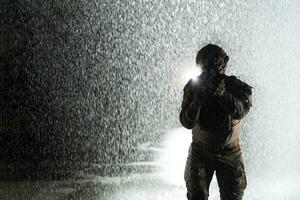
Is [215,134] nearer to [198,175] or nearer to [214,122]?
[214,122]

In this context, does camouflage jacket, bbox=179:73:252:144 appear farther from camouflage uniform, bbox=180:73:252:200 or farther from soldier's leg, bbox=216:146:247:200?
soldier's leg, bbox=216:146:247:200

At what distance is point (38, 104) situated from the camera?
14477 mm

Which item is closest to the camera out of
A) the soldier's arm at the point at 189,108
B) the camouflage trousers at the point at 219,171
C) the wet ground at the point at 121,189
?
the soldier's arm at the point at 189,108

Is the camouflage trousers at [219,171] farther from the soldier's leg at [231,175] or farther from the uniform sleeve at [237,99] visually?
the uniform sleeve at [237,99]

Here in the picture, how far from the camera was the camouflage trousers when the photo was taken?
3457 mm

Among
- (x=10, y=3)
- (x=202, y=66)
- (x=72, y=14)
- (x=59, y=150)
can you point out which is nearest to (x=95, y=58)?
(x=72, y=14)

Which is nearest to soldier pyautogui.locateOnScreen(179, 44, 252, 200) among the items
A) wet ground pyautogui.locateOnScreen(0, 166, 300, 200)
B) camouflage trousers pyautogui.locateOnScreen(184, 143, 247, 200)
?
camouflage trousers pyautogui.locateOnScreen(184, 143, 247, 200)

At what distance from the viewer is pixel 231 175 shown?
136 inches

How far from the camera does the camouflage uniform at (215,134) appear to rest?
3.23 metres

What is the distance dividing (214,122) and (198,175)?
0.41 metres

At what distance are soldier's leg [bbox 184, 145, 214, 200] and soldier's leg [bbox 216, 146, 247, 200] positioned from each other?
89 millimetres

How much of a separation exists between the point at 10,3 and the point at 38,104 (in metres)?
5.24

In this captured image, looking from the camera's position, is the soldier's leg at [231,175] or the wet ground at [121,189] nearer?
the soldier's leg at [231,175]

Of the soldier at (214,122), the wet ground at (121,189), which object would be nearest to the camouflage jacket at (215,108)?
the soldier at (214,122)
